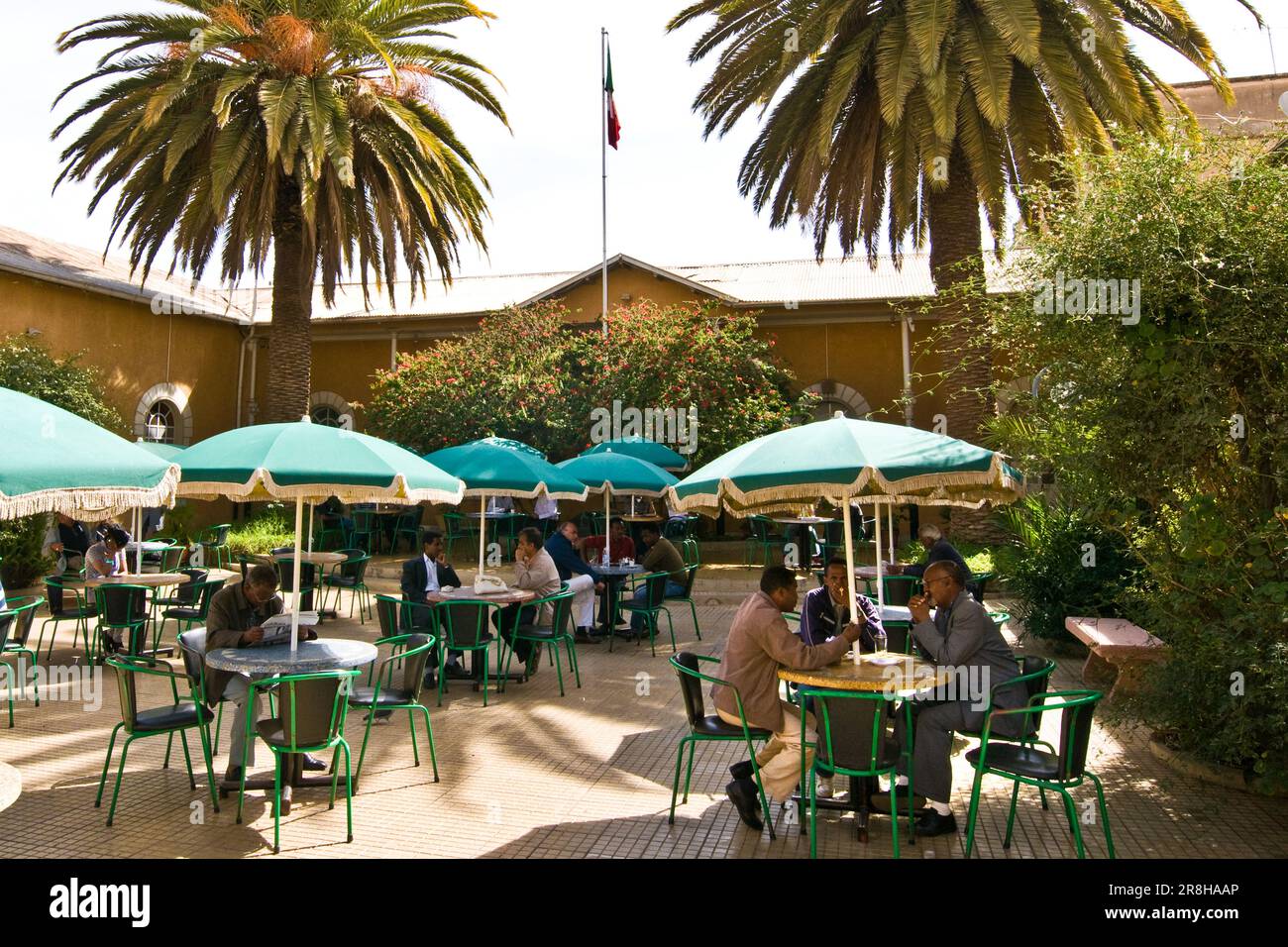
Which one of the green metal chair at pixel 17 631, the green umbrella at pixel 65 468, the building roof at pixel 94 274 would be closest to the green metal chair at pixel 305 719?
the green umbrella at pixel 65 468

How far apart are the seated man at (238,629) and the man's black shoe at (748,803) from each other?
2.68 meters

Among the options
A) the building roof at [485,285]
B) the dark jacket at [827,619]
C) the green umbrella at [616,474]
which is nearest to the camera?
the dark jacket at [827,619]

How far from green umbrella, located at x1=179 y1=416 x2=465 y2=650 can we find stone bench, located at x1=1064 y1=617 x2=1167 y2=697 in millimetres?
5272

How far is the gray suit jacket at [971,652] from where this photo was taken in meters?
4.95

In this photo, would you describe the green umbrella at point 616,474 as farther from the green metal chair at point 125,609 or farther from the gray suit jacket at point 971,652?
the gray suit jacket at point 971,652

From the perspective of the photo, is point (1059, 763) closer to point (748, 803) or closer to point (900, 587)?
point (748, 803)

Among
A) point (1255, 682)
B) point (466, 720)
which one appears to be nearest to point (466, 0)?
point (466, 720)

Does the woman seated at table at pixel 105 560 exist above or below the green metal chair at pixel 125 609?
above

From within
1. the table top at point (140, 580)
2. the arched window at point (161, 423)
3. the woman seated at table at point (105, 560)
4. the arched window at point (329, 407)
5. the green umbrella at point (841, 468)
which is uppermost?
the arched window at point (329, 407)

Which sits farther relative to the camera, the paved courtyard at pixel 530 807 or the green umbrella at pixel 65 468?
the paved courtyard at pixel 530 807

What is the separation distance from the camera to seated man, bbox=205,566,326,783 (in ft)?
18.3

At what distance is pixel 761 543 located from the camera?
15.6m

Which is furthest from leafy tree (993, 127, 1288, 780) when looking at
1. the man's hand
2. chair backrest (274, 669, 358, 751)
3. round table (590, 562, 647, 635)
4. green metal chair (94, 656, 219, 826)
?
green metal chair (94, 656, 219, 826)

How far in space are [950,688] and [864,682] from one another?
0.58 meters
